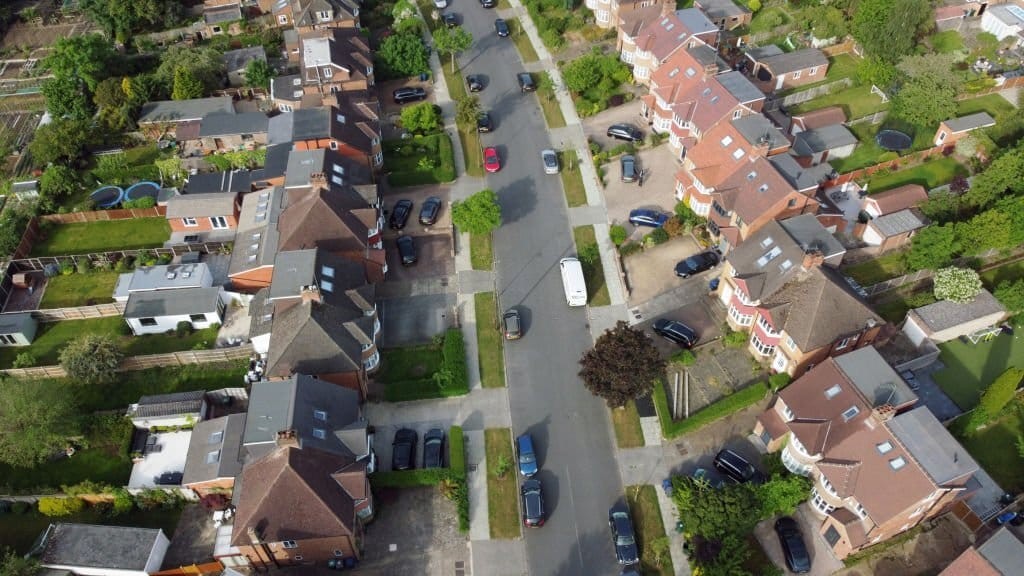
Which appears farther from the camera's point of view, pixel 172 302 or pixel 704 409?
pixel 172 302

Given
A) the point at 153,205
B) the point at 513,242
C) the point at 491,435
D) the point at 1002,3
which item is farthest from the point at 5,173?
the point at 1002,3

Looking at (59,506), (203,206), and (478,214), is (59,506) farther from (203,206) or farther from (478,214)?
(478,214)

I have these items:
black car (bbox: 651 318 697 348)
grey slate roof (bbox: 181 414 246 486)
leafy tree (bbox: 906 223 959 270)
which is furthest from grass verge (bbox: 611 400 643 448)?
leafy tree (bbox: 906 223 959 270)

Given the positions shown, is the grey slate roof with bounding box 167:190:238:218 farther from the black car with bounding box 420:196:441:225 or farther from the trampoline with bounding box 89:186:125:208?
the black car with bounding box 420:196:441:225

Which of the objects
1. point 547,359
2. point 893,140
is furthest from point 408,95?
point 893,140

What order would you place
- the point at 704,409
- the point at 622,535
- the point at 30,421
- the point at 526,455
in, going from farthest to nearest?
1. the point at 704,409
2. the point at 526,455
3. the point at 30,421
4. the point at 622,535

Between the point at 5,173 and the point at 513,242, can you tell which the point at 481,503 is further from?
the point at 5,173
